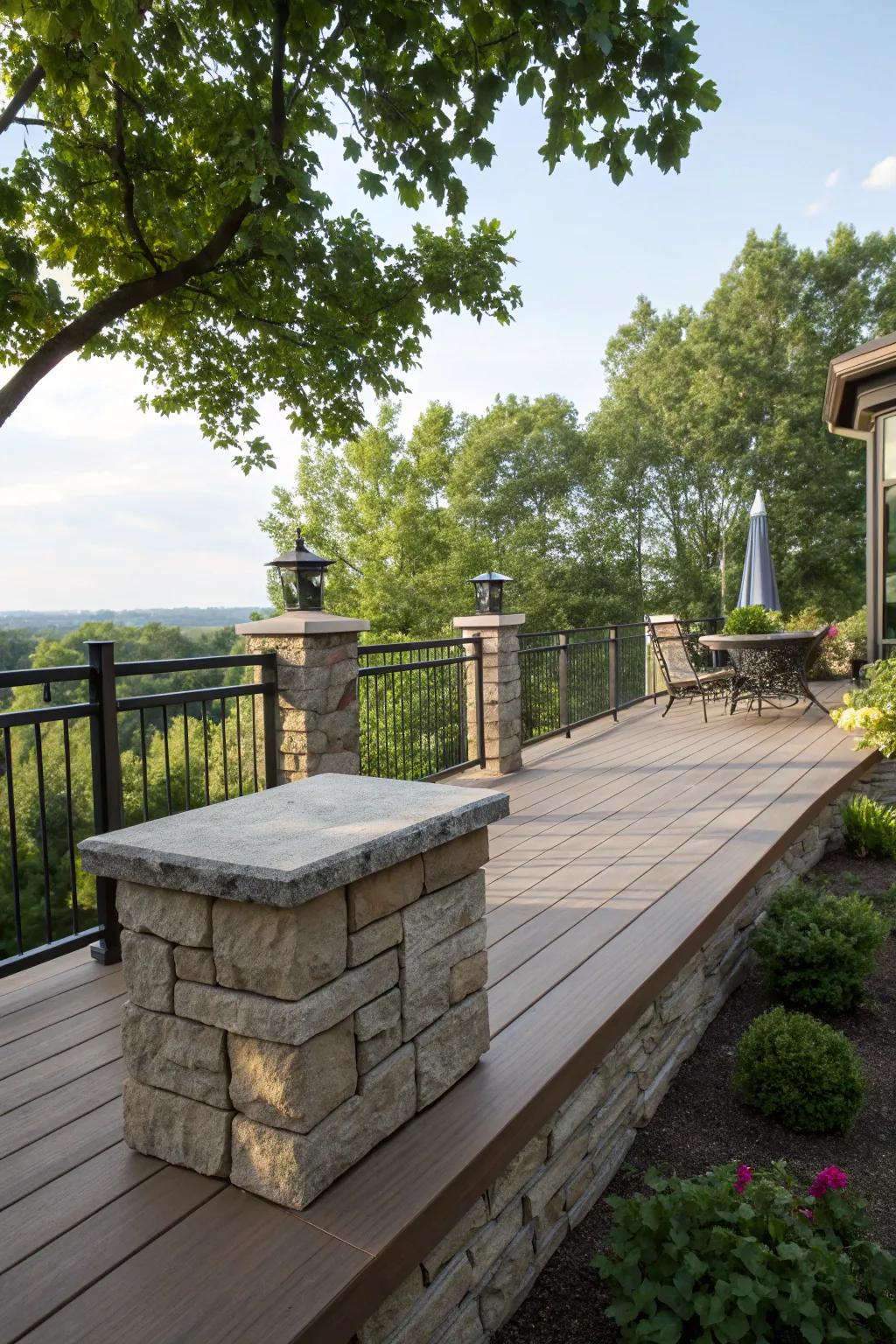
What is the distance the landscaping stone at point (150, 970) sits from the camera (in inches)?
60.3

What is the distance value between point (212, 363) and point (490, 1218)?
33.3ft

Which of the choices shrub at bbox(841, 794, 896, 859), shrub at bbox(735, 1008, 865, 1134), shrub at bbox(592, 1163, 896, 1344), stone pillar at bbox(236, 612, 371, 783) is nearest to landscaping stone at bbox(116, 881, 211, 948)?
shrub at bbox(592, 1163, 896, 1344)

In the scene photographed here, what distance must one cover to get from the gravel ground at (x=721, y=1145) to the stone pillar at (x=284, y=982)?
22.3 inches

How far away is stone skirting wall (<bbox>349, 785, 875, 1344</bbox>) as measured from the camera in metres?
1.51

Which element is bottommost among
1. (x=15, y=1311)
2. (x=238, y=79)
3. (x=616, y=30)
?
(x=15, y=1311)

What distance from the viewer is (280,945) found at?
1375 mm

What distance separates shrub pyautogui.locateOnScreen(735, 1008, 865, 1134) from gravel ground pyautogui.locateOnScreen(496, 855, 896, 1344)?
65mm

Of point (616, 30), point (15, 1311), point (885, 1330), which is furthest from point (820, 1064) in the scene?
point (616, 30)

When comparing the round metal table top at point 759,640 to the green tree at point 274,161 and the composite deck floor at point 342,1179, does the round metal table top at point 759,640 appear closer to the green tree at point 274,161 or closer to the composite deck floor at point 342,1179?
the composite deck floor at point 342,1179

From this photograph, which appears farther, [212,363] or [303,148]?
[212,363]

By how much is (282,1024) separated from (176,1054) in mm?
308

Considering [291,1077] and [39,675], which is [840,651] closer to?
[39,675]

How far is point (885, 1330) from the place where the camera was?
1.64 m

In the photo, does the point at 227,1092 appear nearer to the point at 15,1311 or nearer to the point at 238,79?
the point at 15,1311
